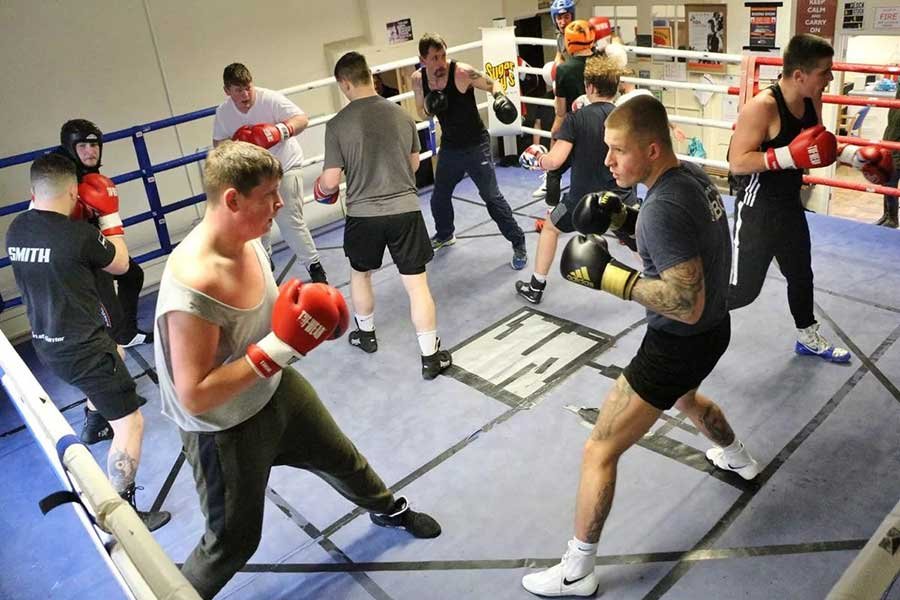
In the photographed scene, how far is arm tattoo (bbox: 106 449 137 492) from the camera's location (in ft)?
9.24

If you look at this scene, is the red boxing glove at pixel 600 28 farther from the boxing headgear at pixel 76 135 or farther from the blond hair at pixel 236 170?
the blond hair at pixel 236 170

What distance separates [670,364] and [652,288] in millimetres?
245

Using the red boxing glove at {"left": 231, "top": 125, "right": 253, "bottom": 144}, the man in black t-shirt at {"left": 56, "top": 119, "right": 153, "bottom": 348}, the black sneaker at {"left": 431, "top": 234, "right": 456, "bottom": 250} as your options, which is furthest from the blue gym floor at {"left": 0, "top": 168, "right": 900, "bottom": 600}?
the red boxing glove at {"left": 231, "top": 125, "right": 253, "bottom": 144}

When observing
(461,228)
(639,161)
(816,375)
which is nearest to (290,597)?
(639,161)

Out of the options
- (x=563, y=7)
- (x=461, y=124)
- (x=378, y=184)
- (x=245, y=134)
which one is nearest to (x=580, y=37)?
(x=563, y=7)

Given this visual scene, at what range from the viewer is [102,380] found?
2850 mm

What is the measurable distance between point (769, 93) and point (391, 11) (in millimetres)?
3723

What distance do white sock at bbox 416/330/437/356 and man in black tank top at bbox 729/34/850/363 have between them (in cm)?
131

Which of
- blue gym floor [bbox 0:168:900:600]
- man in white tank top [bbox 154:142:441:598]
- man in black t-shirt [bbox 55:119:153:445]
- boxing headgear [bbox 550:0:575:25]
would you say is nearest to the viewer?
man in white tank top [bbox 154:142:441:598]

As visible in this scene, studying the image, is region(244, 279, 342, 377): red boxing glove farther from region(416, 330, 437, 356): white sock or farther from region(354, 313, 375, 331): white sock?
region(354, 313, 375, 331): white sock

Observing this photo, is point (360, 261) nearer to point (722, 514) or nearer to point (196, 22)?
point (722, 514)

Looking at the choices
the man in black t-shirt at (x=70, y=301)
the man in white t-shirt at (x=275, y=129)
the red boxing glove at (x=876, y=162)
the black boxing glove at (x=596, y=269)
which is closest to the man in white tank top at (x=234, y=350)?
the black boxing glove at (x=596, y=269)

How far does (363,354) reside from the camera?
12.7 feet

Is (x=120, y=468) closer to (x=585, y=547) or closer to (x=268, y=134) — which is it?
(x=585, y=547)
